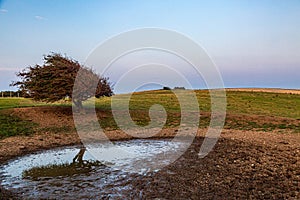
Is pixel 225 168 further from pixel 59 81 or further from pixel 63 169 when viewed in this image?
pixel 59 81

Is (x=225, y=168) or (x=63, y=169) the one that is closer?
(x=225, y=168)

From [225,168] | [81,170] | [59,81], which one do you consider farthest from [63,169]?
[59,81]

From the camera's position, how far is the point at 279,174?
23.1ft

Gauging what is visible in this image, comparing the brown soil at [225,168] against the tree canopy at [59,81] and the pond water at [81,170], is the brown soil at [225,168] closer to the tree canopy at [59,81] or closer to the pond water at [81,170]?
the pond water at [81,170]

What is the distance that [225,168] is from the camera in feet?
25.1

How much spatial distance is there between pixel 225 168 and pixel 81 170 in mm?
3875

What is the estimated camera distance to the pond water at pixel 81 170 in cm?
605

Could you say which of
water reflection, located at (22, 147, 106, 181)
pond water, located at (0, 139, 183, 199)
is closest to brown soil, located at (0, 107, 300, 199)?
pond water, located at (0, 139, 183, 199)

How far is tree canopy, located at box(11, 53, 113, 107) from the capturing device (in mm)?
15766

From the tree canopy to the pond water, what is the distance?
5690 mm

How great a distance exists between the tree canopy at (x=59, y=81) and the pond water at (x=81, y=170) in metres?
5.69

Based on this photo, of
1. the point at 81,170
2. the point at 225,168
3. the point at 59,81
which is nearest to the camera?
the point at 225,168

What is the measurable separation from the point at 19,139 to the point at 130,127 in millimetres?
5577

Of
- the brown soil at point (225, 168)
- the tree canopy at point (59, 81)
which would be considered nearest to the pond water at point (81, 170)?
the brown soil at point (225, 168)
